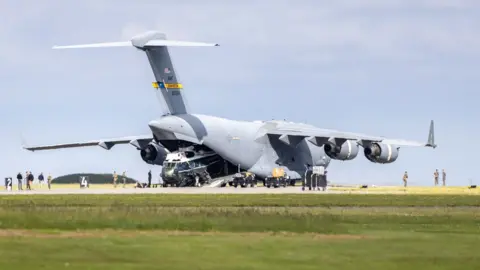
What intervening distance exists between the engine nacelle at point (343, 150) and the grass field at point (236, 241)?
53.6m

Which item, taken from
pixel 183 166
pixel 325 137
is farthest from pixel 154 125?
pixel 325 137

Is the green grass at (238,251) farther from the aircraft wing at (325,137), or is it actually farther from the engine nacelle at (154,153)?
the engine nacelle at (154,153)

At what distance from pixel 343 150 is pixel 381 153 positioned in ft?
12.5

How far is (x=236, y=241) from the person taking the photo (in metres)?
29.6

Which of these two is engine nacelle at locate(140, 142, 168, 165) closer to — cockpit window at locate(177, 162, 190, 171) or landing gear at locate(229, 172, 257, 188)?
landing gear at locate(229, 172, 257, 188)

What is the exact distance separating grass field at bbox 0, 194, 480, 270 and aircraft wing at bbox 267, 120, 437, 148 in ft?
171

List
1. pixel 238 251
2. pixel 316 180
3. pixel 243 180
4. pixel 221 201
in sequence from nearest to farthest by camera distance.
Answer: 1. pixel 238 251
2. pixel 221 201
3. pixel 316 180
4. pixel 243 180

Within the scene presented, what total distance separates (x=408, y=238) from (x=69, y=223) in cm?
1096

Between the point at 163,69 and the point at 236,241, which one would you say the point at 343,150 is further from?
the point at 236,241

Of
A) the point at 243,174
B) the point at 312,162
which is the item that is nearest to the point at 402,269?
the point at 243,174

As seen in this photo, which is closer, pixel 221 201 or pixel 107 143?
pixel 221 201

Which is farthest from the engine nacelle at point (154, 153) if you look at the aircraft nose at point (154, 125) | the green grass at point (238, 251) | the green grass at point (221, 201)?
the green grass at point (238, 251)

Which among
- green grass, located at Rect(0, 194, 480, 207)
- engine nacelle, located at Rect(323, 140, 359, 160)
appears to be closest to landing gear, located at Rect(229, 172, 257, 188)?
engine nacelle, located at Rect(323, 140, 359, 160)

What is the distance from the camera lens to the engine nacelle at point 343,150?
99312 mm
